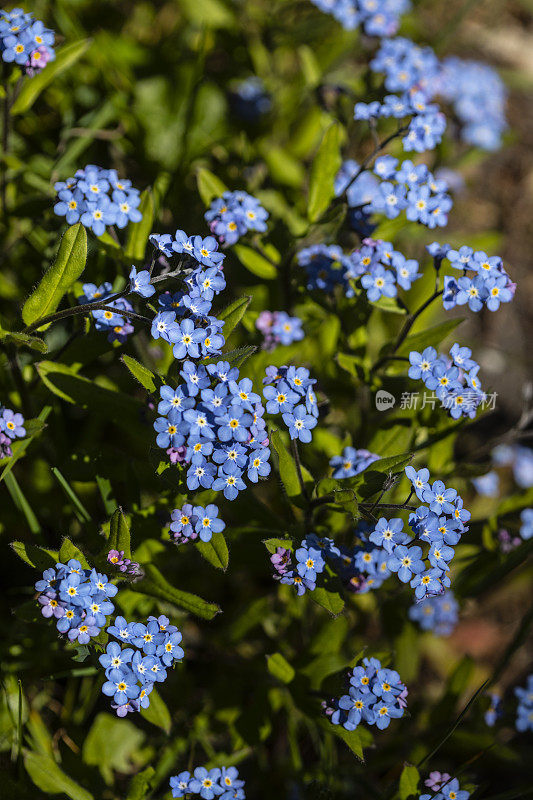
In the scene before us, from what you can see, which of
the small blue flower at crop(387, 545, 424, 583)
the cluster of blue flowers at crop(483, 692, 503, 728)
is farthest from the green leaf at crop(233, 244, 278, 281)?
the cluster of blue flowers at crop(483, 692, 503, 728)

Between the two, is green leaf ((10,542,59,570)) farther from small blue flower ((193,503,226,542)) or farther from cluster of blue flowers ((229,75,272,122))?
cluster of blue flowers ((229,75,272,122))

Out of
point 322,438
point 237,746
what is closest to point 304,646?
point 237,746

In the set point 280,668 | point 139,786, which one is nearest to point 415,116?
point 280,668

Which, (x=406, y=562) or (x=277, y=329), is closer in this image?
(x=406, y=562)

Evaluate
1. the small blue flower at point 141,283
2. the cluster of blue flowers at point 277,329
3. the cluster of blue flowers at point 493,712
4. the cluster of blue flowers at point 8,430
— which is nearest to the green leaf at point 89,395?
the cluster of blue flowers at point 8,430

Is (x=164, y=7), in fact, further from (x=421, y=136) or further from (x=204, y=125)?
(x=421, y=136)

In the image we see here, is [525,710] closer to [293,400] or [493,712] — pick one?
[493,712]

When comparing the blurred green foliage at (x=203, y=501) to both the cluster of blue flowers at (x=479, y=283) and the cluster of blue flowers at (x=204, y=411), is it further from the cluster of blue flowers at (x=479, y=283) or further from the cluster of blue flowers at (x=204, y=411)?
the cluster of blue flowers at (x=479, y=283)
